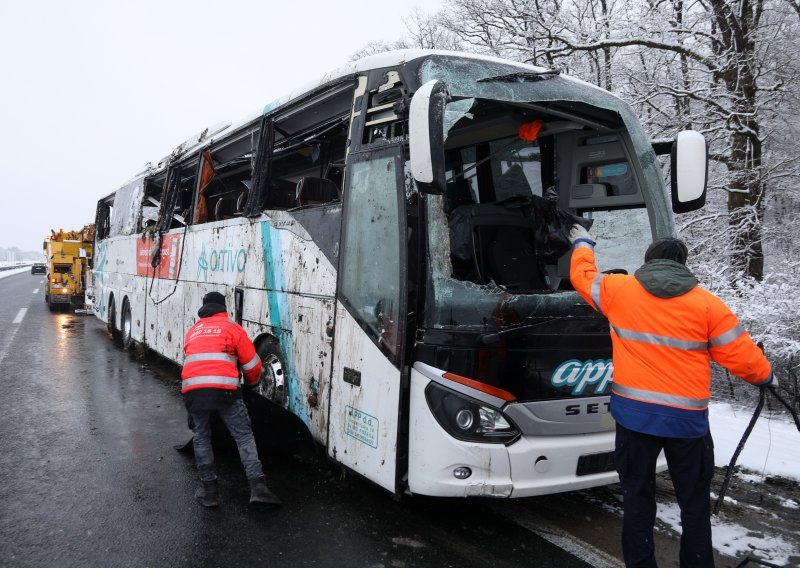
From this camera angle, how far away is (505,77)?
3.63 meters

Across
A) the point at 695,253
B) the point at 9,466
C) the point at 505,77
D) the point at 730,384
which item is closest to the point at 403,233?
the point at 505,77

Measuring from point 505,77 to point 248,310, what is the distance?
3181 millimetres

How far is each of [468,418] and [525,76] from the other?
7.20 ft

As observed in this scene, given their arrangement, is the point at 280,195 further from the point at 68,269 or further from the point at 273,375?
the point at 68,269

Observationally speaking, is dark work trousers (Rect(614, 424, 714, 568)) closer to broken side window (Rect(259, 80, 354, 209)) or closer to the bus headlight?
the bus headlight

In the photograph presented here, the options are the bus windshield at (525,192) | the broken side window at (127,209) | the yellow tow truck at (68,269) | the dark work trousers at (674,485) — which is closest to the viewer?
the dark work trousers at (674,485)

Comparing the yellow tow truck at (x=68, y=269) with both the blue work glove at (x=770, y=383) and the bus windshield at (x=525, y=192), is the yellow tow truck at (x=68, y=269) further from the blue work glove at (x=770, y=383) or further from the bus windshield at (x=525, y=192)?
the blue work glove at (x=770, y=383)

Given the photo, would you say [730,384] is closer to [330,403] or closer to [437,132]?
[330,403]

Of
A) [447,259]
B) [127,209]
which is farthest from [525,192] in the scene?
[127,209]

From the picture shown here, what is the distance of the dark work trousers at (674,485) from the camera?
2.85 metres

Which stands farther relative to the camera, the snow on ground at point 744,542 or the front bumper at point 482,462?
the snow on ground at point 744,542

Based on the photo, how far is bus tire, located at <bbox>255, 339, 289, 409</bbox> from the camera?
4.80 meters

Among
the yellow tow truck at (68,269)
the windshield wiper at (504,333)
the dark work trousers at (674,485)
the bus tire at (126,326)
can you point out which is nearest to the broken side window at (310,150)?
the windshield wiper at (504,333)

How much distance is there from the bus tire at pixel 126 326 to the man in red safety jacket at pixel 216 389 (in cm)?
682
